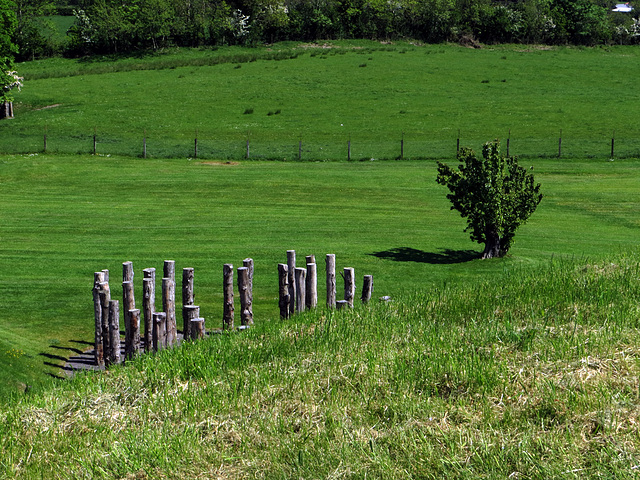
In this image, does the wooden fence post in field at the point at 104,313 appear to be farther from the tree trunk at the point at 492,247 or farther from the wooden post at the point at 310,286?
the tree trunk at the point at 492,247

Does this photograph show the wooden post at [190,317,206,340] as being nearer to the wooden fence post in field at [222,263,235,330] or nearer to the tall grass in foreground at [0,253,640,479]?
the tall grass in foreground at [0,253,640,479]

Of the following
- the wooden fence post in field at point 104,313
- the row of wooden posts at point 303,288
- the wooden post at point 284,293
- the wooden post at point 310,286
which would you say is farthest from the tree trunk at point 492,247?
the wooden fence post in field at point 104,313

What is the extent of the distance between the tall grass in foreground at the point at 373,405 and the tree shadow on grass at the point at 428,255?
1234cm

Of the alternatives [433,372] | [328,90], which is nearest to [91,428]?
[433,372]

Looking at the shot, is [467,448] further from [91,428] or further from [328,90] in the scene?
[328,90]

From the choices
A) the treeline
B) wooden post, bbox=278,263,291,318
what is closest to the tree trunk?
wooden post, bbox=278,263,291,318

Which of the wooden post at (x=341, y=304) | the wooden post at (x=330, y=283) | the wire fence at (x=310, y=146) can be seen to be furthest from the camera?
the wire fence at (x=310, y=146)

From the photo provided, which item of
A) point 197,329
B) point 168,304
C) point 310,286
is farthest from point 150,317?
point 310,286

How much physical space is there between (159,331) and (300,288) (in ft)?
10.3

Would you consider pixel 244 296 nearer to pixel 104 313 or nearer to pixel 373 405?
pixel 104 313

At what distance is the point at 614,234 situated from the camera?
28.6 metres

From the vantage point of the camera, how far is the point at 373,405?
8.23m

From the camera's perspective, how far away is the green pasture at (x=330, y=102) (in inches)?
2372

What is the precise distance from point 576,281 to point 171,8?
379 feet
